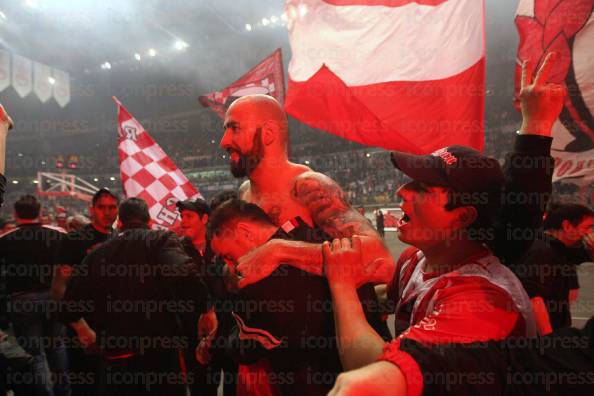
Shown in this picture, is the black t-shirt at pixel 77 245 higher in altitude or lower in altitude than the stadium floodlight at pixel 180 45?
A: lower

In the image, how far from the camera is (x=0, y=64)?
13.6m

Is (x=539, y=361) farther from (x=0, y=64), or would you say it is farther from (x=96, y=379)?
(x=0, y=64)

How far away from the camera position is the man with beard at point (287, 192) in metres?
1.56

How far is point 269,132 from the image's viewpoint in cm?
197

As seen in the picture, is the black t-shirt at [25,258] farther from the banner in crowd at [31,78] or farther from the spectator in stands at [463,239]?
the banner in crowd at [31,78]

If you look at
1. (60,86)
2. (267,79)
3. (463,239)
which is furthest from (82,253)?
(60,86)

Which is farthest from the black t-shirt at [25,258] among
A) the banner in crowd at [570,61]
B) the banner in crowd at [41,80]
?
the banner in crowd at [41,80]

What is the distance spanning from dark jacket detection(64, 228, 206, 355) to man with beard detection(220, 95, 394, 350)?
0.91 meters

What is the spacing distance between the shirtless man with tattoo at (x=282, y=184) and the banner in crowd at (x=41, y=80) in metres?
16.9

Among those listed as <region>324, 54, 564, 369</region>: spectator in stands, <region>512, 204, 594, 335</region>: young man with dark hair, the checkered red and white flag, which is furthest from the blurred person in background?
the checkered red and white flag

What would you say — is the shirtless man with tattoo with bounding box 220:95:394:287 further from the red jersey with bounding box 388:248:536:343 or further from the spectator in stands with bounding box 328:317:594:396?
the spectator in stands with bounding box 328:317:594:396

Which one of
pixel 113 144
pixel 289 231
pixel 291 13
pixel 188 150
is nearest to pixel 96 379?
pixel 289 231

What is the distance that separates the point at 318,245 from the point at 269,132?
2.46ft

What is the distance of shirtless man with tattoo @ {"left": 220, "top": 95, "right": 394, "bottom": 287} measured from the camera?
1646 millimetres
